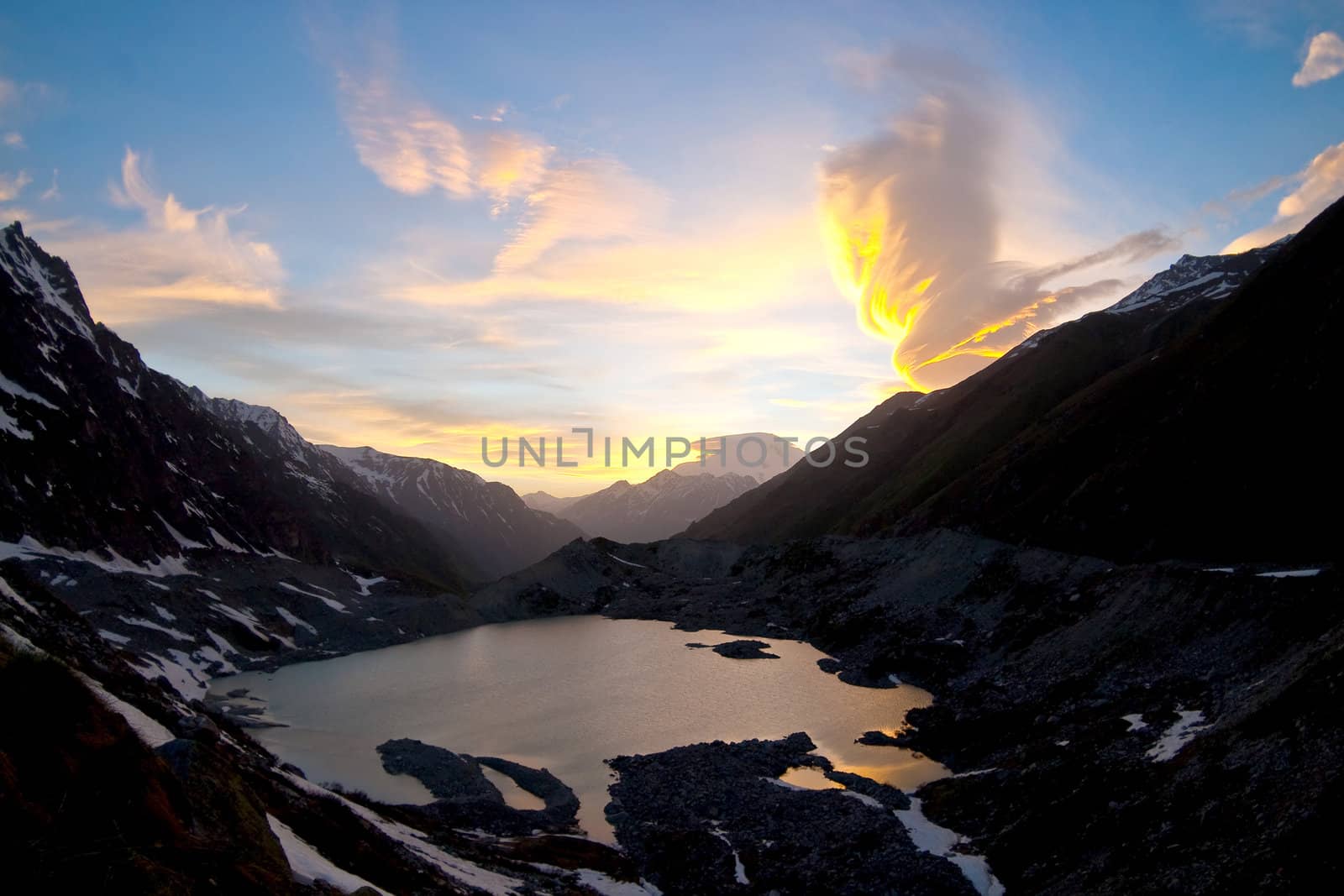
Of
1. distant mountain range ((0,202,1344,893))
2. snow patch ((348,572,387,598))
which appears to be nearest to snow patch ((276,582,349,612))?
Answer: distant mountain range ((0,202,1344,893))

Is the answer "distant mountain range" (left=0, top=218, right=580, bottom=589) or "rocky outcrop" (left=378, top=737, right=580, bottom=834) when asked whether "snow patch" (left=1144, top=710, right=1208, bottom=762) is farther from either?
"distant mountain range" (left=0, top=218, right=580, bottom=589)

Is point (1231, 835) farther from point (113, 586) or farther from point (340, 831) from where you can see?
point (113, 586)

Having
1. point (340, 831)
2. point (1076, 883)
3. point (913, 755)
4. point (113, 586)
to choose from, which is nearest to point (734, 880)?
point (1076, 883)

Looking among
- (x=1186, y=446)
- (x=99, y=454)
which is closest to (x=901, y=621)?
(x=1186, y=446)

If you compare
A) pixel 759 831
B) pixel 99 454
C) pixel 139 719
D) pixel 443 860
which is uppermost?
pixel 99 454

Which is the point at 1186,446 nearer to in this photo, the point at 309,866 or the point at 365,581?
the point at 309,866

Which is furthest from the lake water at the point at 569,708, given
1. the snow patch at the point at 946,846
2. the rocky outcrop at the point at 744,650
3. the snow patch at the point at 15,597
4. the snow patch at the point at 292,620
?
the snow patch at the point at 15,597
